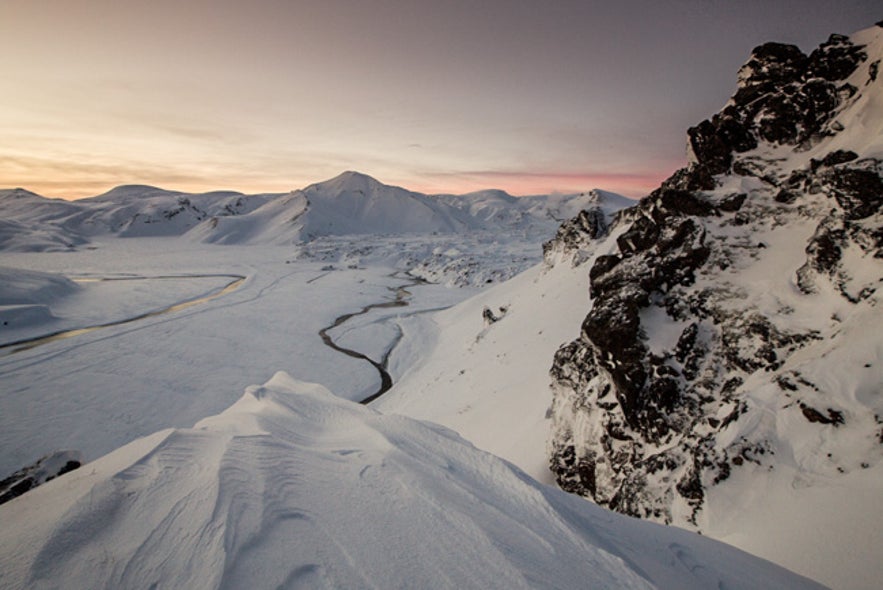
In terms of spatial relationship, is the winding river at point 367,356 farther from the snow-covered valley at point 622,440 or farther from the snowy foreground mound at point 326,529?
the snowy foreground mound at point 326,529

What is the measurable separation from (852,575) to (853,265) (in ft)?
13.7

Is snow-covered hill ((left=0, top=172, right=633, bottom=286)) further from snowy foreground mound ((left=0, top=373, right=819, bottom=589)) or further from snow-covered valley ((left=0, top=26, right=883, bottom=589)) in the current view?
snowy foreground mound ((left=0, top=373, right=819, bottom=589))

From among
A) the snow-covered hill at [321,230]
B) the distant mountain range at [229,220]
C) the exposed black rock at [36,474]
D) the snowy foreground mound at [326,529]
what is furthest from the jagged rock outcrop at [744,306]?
the distant mountain range at [229,220]

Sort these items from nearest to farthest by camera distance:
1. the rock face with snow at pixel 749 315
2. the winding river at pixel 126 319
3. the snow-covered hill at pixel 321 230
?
the rock face with snow at pixel 749 315
the winding river at pixel 126 319
the snow-covered hill at pixel 321 230

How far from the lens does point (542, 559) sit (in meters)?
2.80

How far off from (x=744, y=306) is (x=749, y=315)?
0.22 m

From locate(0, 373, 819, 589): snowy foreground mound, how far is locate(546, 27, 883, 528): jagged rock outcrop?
187 centimetres

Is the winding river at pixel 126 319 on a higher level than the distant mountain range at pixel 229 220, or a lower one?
lower

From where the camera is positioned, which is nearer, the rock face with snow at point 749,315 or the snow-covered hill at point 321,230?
the rock face with snow at point 749,315

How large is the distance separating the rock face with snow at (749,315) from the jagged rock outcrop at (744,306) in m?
0.02

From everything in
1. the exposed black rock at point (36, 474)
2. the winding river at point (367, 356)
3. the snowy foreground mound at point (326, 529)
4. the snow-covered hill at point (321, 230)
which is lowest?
the winding river at point (367, 356)

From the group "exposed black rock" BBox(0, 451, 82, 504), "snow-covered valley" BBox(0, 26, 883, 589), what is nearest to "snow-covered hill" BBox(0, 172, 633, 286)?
"snow-covered valley" BBox(0, 26, 883, 589)

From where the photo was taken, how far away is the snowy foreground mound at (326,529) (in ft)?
8.29

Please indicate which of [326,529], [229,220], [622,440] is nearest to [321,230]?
[229,220]
